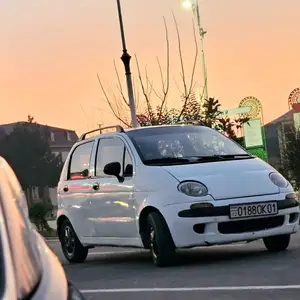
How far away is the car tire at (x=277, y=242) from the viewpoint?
28.9 ft

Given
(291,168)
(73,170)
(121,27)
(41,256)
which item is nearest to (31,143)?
(291,168)

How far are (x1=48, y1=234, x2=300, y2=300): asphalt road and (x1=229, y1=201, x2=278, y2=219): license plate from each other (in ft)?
1.55

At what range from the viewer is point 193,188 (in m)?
8.01

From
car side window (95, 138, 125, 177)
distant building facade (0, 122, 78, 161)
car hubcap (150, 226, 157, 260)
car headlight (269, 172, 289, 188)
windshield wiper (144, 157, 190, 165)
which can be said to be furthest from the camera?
distant building facade (0, 122, 78, 161)

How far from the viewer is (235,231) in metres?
8.05

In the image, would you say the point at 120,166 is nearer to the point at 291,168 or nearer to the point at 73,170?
the point at 73,170

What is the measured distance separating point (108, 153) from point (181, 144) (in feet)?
3.21

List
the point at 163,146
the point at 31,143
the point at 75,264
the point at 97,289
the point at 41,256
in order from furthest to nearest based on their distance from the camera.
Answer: the point at 31,143 < the point at 75,264 < the point at 163,146 < the point at 97,289 < the point at 41,256

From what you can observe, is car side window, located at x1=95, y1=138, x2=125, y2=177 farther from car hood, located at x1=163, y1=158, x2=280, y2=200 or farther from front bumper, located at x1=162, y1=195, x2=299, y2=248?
front bumper, located at x1=162, y1=195, x2=299, y2=248

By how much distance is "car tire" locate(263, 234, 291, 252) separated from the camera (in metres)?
8.80

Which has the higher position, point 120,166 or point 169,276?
point 120,166

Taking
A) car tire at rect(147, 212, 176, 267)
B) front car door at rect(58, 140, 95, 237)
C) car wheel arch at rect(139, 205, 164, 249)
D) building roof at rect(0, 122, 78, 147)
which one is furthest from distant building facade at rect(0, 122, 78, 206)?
car tire at rect(147, 212, 176, 267)

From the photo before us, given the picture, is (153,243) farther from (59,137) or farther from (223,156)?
(59,137)

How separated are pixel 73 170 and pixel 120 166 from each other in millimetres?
1532
